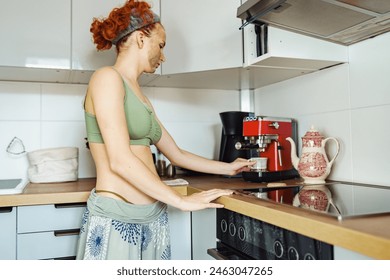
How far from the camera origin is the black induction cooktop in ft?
2.72


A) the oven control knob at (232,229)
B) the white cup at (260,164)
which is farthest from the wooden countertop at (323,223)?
the white cup at (260,164)

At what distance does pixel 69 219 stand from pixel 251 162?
2.18 feet

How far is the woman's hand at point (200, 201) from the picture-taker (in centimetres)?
95

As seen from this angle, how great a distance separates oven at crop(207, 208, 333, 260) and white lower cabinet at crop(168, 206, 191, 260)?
185mm

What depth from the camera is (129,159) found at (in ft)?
3.08

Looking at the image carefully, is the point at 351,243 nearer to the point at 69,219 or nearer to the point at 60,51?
the point at 69,219

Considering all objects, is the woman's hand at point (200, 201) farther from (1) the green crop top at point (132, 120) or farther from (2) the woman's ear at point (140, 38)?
(2) the woman's ear at point (140, 38)

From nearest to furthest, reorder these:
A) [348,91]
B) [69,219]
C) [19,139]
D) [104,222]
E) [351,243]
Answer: [351,243] → [104,222] → [69,219] → [348,91] → [19,139]

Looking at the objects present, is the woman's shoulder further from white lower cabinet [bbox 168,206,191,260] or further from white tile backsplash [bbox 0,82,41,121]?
white tile backsplash [bbox 0,82,41,121]

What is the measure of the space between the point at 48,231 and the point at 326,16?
113 centimetres

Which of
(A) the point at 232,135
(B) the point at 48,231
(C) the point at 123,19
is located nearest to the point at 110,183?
(B) the point at 48,231

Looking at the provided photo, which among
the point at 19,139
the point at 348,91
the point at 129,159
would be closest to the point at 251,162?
the point at 348,91

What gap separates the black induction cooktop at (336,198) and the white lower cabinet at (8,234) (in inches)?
30.0
